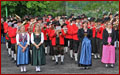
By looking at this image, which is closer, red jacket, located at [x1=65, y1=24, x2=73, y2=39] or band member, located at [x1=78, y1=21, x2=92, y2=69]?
band member, located at [x1=78, y1=21, x2=92, y2=69]

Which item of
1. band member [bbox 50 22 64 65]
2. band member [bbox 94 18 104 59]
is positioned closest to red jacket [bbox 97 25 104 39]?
band member [bbox 94 18 104 59]

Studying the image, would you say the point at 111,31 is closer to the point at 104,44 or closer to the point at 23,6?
the point at 104,44

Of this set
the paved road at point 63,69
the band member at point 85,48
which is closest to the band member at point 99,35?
the paved road at point 63,69

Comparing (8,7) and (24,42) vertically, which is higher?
(8,7)

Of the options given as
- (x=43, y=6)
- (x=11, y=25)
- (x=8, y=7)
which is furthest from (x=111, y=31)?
(x=8, y=7)

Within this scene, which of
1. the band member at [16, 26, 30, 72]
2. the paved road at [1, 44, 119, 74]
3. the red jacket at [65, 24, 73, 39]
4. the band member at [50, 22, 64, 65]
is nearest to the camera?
the band member at [16, 26, 30, 72]

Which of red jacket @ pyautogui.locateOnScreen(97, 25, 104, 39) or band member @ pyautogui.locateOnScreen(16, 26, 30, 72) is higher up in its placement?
red jacket @ pyautogui.locateOnScreen(97, 25, 104, 39)

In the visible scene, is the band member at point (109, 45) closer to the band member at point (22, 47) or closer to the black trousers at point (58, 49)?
the black trousers at point (58, 49)

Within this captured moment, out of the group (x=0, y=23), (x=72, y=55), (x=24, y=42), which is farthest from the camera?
(x=0, y=23)

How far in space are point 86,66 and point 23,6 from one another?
7910mm

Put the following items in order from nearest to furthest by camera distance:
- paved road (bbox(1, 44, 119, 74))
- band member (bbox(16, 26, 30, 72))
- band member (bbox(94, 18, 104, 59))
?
1. band member (bbox(16, 26, 30, 72))
2. paved road (bbox(1, 44, 119, 74))
3. band member (bbox(94, 18, 104, 59))

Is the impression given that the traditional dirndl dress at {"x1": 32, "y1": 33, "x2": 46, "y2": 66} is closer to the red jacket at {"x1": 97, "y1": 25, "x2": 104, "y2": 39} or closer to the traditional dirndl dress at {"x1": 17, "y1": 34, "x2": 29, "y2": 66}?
the traditional dirndl dress at {"x1": 17, "y1": 34, "x2": 29, "y2": 66}

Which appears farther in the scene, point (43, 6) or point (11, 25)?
point (43, 6)

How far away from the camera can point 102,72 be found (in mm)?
8938
